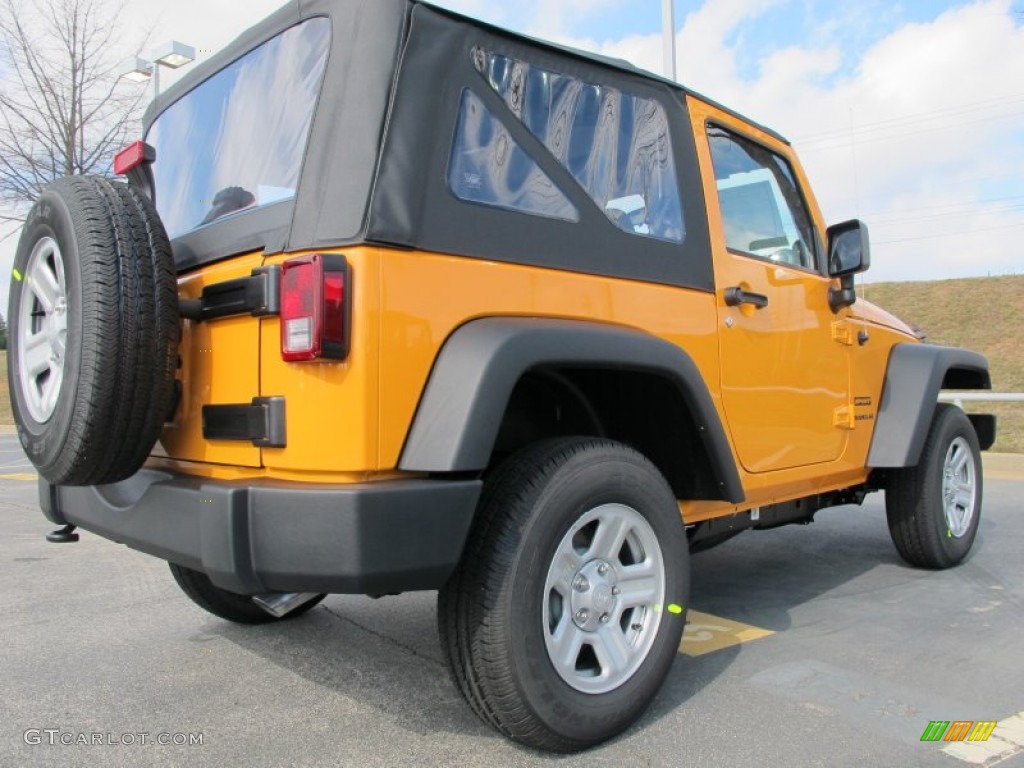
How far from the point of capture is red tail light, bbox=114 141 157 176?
2.79 meters

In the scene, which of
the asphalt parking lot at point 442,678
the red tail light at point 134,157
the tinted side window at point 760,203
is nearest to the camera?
the asphalt parking lot at point 442,678

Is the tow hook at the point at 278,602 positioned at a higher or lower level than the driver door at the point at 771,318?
lower

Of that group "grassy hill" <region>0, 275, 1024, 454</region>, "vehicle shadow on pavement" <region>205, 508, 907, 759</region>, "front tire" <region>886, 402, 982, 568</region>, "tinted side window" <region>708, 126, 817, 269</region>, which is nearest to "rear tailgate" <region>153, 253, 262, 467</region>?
"vehicle shadow on pavement" <region>205, 508, 907, 759</region>

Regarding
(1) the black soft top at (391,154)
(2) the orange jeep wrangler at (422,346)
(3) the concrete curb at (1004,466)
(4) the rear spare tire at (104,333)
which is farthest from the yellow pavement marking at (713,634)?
(3) the concrete curb at (1004,466)

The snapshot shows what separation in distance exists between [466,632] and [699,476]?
1.13 meters

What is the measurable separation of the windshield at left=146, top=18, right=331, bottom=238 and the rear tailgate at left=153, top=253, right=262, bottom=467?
0.82ft

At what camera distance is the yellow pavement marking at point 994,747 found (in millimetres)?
2393

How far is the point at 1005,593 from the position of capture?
4.13m

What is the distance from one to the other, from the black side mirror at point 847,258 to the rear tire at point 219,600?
268cm

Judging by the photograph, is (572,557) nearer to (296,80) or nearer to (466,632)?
(466,632)

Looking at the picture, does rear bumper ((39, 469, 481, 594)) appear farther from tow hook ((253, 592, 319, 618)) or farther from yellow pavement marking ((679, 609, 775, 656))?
yellow pavement marking ((679, 609, 775, 656))

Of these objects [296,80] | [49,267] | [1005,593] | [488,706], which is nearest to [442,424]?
[488,706]

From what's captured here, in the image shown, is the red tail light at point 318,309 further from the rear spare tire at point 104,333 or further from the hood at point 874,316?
the hood at point 874,316

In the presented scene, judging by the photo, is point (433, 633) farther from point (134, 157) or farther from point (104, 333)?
point (134, 157)
